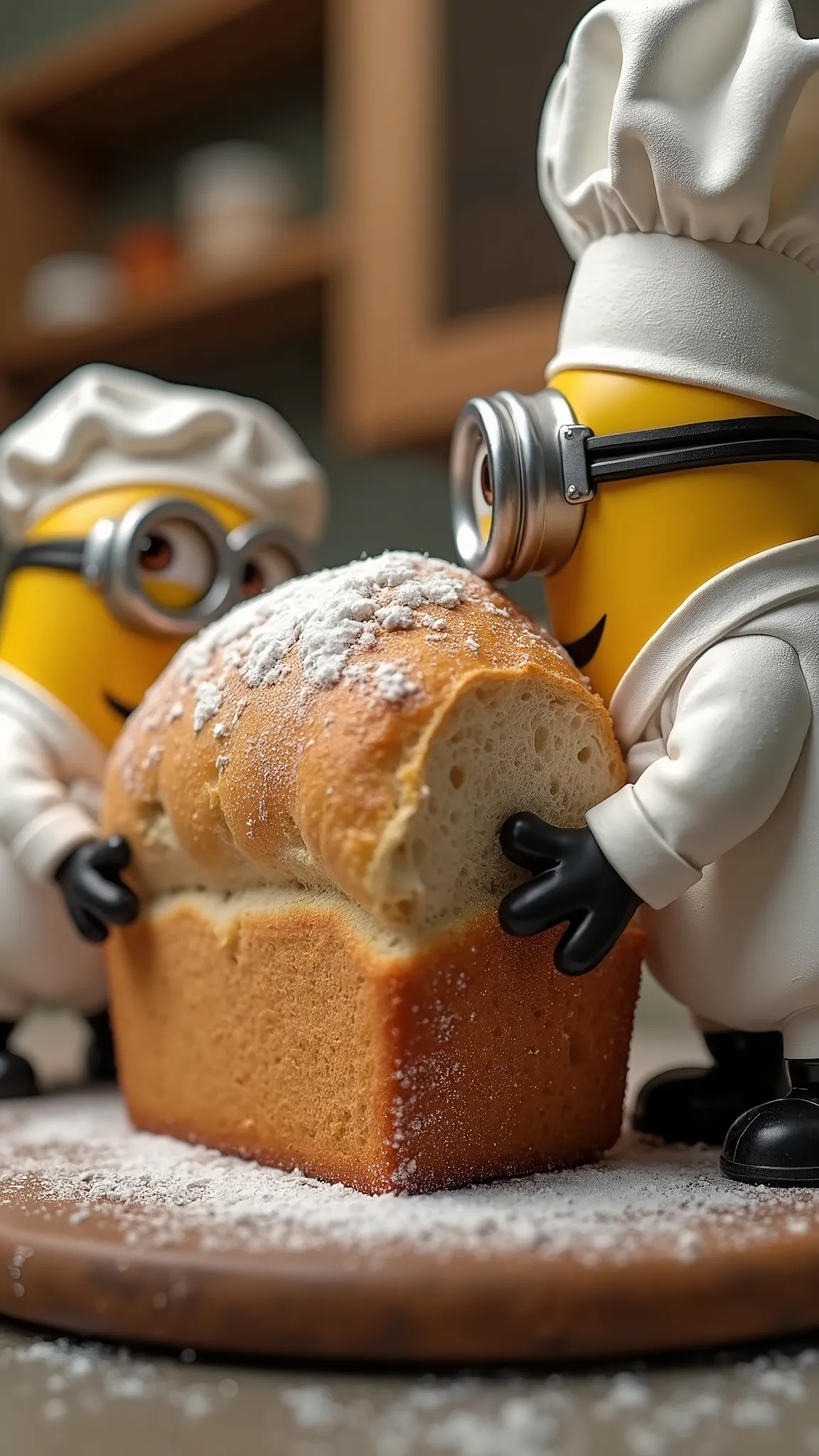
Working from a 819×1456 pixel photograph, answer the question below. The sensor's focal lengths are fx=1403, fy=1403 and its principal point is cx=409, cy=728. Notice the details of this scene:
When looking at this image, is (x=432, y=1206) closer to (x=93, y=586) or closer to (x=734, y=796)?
(x=734, y=796)

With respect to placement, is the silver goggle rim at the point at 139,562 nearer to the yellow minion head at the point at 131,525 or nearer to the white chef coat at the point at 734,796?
the yellow minion head at the point at 131,525

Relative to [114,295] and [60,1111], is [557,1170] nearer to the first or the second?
[60,1111]

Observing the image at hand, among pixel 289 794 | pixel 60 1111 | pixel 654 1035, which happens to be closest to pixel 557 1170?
pixel 289 794

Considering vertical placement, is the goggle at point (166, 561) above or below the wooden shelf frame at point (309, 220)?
below

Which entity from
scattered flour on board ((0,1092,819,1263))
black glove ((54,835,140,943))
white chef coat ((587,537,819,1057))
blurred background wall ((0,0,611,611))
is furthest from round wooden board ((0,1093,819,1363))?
blurred background wall ((0,0,611,611))

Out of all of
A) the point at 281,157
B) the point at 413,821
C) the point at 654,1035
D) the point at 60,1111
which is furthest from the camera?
the point at 281,157

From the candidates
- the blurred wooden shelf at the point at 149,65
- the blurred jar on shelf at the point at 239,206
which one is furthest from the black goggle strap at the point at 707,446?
the blurred wooden shelf at the point at 149,65

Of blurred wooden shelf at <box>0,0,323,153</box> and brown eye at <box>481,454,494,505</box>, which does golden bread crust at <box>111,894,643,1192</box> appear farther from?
blurred wooden shelf at <box>0,0,323,153</box>
